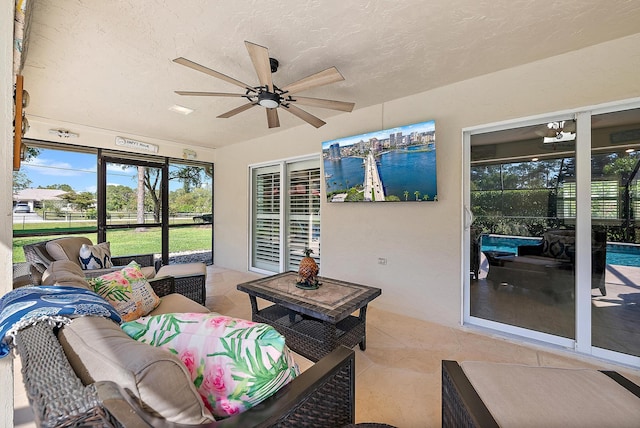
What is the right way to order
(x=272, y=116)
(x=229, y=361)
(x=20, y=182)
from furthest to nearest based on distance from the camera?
(x=20, y=182) < (x=272, y=116) < (x=229, y=361)

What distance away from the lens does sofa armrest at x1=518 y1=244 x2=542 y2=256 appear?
2.54m

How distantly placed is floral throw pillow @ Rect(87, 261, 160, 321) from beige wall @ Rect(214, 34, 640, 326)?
95.8 inches

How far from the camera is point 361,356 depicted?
7.32ft

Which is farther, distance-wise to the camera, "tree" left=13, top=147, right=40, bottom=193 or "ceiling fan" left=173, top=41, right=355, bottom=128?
"tree" left=13, top=147, right=40, bottom=193

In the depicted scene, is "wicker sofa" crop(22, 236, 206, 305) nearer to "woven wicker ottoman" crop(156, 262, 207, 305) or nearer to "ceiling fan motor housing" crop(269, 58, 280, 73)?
"woven wicker ottoman" crop(156, 262, 207, 305)

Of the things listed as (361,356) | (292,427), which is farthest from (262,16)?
(361,356)

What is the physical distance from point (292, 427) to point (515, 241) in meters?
2.81

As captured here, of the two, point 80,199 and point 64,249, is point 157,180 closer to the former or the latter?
point 80,199

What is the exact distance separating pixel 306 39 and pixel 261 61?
56 cm

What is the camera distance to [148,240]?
502cm

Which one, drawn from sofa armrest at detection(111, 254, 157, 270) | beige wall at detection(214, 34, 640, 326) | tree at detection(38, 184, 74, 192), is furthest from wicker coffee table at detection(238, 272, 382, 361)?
tree at detection(38, 184, 74, 192)

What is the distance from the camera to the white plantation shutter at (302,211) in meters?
4.32

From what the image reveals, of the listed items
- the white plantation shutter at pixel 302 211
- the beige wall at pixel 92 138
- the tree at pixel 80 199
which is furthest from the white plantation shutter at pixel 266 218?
the tree at pixel 80 199

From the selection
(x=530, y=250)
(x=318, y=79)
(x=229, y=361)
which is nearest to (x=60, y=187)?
(x=318, y=79)
